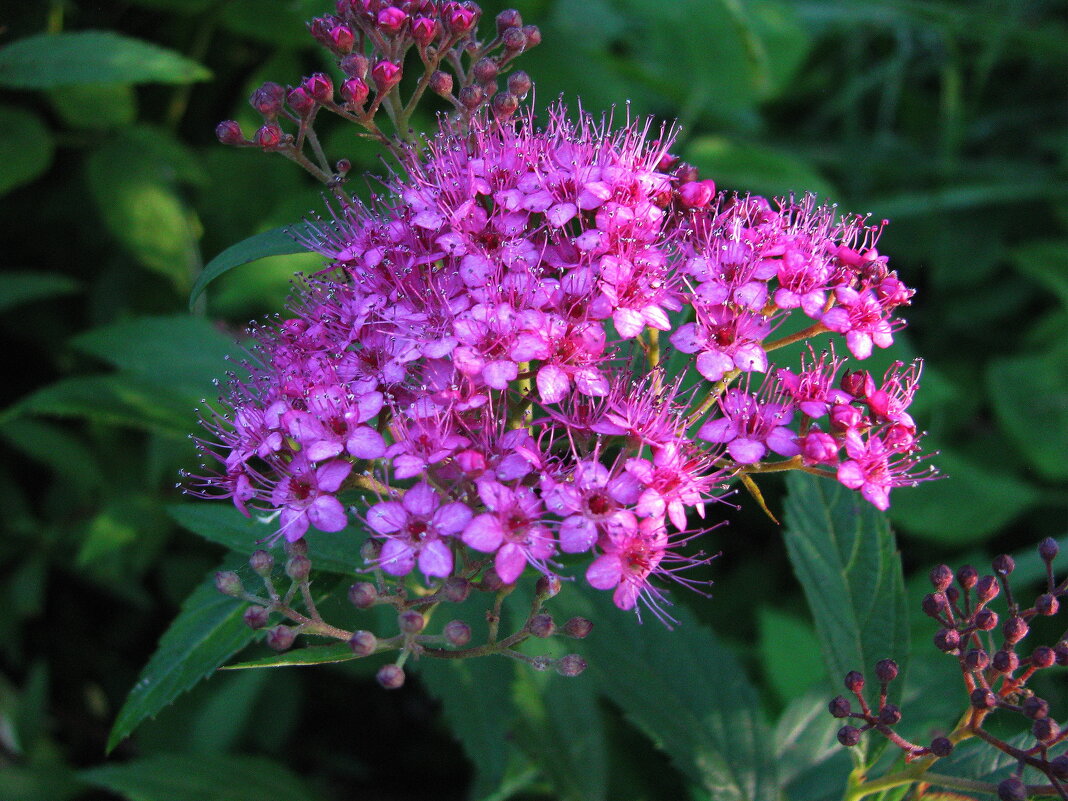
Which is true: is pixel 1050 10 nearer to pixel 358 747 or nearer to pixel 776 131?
pixel 776 131

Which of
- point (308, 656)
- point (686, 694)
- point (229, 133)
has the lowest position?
point (686, 694)

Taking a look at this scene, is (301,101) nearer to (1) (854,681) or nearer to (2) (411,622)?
(2) (411,622)

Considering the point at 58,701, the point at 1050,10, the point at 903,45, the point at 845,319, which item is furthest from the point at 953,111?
the point at 58,701

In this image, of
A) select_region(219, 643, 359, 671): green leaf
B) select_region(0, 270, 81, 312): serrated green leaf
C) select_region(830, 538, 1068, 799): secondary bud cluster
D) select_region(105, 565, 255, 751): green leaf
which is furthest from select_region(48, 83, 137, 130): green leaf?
select_region(830, 538, 1068, 799): secondary bud cluster

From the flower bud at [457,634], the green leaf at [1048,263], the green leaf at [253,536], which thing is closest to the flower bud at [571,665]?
the flower bud at [457,634]

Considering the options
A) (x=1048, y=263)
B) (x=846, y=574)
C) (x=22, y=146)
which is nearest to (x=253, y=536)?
(x=846, y=574)

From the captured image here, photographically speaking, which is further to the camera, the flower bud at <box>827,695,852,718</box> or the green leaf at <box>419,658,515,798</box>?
the green leaf at <box>419,658,515,798</box>

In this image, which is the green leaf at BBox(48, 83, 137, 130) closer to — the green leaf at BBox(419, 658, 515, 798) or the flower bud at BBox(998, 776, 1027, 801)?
the green leaf at BBox(419, 658, 515, 798)
